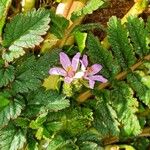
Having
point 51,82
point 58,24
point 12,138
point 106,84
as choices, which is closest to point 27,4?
point 58,24

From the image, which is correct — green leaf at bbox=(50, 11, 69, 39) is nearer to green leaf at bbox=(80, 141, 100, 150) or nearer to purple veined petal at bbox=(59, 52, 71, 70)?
purple veined petal at bbox=(59, 52, 71, 70)

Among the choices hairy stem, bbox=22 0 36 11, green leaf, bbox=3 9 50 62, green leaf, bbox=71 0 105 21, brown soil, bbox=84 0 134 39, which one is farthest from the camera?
brown soil, bbox=84 0 134 39

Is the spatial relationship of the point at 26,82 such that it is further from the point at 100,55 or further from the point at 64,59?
the point at 100,55

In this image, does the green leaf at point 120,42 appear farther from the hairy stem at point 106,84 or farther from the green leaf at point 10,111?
the green leaf at point 10,111

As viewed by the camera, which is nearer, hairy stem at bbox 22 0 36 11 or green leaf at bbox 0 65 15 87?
green leaf at bbox 0 65 15 87

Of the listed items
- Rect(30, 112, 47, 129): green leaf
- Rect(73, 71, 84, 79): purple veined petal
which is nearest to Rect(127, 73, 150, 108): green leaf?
Rect(73, 71, 84, 79): purple veined petal

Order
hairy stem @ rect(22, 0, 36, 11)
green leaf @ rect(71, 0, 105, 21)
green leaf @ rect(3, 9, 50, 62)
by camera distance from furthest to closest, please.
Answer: hairy stem @ rect(22, 0, 36, 11) < green leaf @ rect(71, 0, 105, 21) < green leaf @ rect(3, 9, 50, 62)
